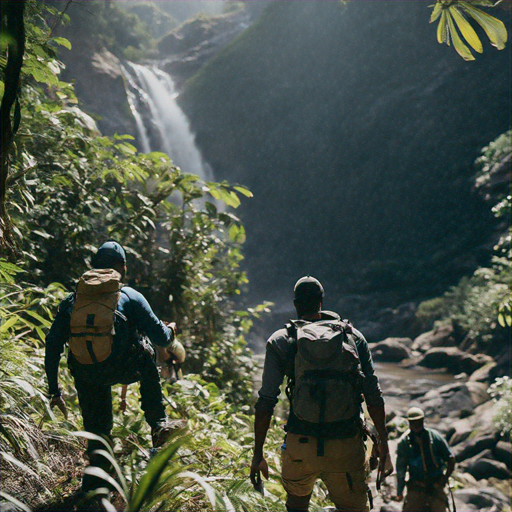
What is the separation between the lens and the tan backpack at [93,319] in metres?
2.55

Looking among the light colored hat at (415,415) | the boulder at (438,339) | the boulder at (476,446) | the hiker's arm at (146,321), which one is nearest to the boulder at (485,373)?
the boulder at (438,339)

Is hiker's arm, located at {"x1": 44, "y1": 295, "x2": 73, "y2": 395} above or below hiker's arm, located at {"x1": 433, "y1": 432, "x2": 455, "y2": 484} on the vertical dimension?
above

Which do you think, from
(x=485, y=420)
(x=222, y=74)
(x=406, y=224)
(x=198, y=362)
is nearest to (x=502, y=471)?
(x=485, y=420)

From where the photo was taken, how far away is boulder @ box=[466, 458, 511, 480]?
27.2ft

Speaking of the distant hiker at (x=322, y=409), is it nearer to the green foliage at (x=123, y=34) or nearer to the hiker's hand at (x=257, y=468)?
the hiker's hand at (x=257, y=468)

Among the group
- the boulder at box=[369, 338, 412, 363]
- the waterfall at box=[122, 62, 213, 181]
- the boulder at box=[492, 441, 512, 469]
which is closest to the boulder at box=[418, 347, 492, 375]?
the boulder at box=[369, 338, 412, 363]

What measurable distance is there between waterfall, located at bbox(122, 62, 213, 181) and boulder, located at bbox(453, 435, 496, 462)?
88.1 feet

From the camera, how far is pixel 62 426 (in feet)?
10.1

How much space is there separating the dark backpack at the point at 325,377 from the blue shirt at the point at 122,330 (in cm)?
88

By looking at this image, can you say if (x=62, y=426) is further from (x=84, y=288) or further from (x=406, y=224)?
(x=406, y=224)

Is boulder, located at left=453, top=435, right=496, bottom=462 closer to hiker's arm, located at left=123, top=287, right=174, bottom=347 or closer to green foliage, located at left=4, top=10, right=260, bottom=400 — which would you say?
green foliage, located at left=4, top=10, right=260, bottom=400

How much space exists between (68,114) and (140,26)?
39.9m

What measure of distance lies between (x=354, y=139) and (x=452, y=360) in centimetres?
2281

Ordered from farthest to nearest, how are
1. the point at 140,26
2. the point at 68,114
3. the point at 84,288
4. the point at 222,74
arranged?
the point at 222,74 < the point at 140,26 < the point at 68,114 < the point at 84,288
